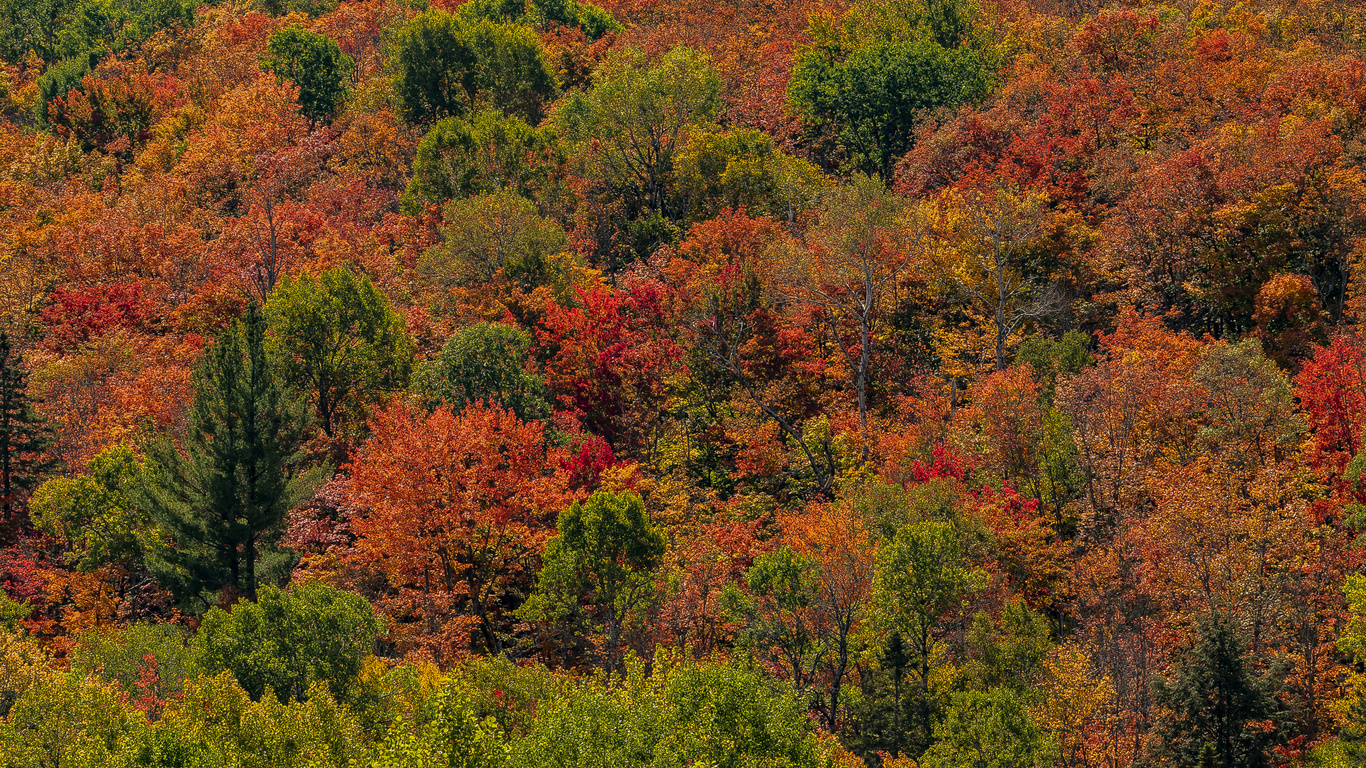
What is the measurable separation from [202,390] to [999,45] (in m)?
74.7

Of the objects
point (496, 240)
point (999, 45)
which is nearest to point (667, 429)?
point (496, 240)

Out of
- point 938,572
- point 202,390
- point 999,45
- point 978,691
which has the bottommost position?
point 978,691

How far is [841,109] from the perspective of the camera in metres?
91.3

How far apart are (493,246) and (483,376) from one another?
636 inches

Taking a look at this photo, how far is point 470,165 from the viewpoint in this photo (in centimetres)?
8519

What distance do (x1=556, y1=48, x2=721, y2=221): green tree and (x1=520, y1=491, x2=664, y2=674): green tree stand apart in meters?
45.6

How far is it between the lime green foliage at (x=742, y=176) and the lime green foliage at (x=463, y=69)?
82.5ft

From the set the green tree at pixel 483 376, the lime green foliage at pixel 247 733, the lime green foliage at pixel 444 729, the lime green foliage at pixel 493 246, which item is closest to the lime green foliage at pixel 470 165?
the lime green foliage at pixel 493 246

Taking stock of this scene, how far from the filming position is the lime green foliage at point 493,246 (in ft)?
236

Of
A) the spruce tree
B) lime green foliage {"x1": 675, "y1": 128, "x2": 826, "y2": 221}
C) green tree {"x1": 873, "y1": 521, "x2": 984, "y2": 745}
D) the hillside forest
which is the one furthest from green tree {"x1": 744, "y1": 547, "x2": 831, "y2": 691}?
lime green foliage {"x1": 675, "y1": 128, "x2": 826, "y2": 221}

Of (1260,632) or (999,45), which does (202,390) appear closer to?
(1260,632)

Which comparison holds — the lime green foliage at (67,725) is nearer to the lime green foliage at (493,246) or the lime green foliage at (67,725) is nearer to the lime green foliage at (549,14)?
the lime green foliage at (493,246)

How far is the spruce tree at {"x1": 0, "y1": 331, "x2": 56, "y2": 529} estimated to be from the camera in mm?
57562

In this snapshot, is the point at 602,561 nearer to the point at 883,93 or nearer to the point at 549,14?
the point at 883,93
